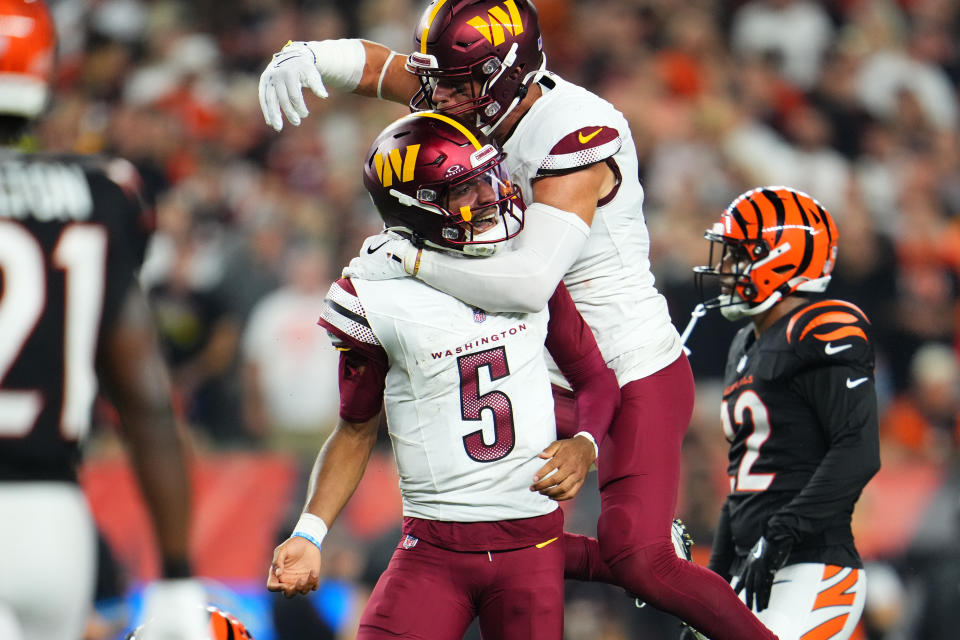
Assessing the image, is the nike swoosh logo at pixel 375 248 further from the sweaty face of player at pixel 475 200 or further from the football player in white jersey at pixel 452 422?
the sweaty face of player at pixel 475 200

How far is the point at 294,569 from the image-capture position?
11.2 feet

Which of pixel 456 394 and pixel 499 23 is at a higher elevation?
pixel 499 23

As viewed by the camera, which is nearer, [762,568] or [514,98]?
[514,98]

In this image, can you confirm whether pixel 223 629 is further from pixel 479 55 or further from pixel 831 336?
pixel 831 336

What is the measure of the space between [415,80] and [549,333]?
3.45 feet

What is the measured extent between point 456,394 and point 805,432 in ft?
4.38

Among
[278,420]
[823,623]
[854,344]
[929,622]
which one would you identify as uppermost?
[854,344]

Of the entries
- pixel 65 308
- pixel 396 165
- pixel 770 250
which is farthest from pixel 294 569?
pixel 770 250

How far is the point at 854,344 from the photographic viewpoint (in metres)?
4.16

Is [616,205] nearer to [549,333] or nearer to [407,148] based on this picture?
[549,333]

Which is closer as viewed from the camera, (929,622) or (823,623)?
(823,623)

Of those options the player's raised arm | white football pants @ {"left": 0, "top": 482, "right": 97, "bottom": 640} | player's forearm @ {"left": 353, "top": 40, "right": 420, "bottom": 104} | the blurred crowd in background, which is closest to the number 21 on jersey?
white football pants @ {"left": 0, "top": 482, "right": 97, "bottom": 640}

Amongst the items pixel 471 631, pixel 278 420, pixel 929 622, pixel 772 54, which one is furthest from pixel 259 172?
pixel 929 622

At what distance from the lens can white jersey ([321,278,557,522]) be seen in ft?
11.4
